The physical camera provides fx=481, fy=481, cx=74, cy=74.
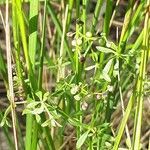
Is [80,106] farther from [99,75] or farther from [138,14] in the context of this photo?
[138,14]

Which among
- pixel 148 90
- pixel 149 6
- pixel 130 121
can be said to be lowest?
pixel 130 121

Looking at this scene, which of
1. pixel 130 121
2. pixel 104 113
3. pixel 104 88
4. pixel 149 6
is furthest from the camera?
pixel 130 121

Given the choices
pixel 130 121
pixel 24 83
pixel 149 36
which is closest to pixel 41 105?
pixel 24 83

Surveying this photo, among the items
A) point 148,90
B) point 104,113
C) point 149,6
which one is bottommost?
point 104,113

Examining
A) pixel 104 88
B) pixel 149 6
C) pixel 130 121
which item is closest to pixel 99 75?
pixel 104 88

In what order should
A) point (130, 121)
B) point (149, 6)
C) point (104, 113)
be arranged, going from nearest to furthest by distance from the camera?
point (149, 6) → point (104, 113) → point (130, 121)

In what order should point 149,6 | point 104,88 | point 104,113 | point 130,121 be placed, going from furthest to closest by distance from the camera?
1. point 130,121
2. point 104,113
3. point 104,88
4. point 149,6

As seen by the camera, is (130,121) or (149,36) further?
(130,121)

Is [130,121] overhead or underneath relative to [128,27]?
underneath

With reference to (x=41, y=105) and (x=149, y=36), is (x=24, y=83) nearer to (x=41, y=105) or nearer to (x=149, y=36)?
(x=41, y=105)
